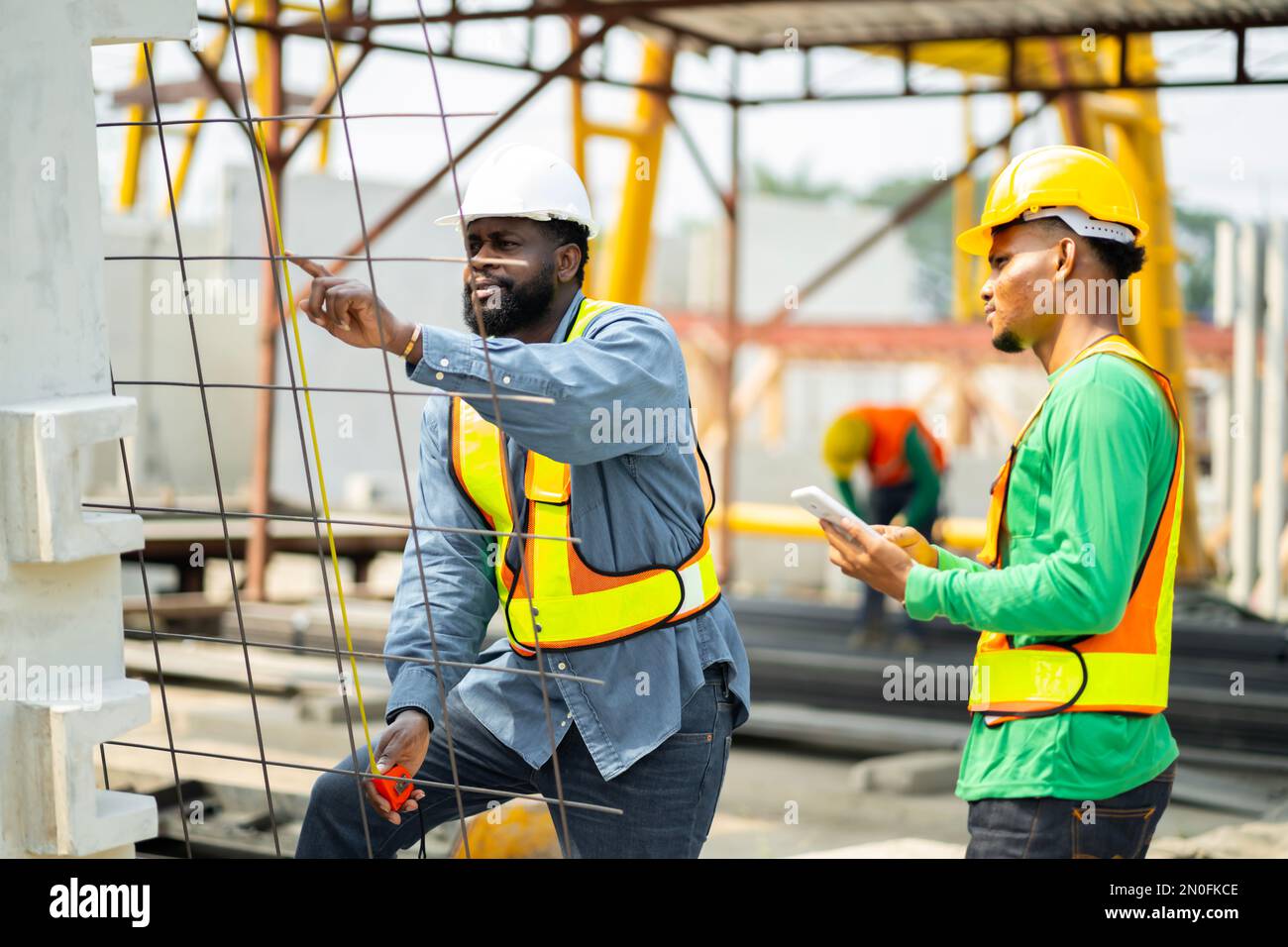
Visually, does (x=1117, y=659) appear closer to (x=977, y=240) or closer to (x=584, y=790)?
(x=977, y=240)

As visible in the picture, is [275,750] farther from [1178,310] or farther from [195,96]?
[195,96]

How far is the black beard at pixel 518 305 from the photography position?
11.2 ft

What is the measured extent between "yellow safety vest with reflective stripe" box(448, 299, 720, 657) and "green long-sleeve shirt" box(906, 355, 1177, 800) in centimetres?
61

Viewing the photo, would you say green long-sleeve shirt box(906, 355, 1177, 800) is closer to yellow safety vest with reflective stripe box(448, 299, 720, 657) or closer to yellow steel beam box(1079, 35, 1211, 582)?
yellow safety vest with reflective stripe box(448, 299, 720, 657)

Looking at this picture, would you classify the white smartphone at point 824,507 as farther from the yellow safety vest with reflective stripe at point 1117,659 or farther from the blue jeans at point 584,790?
the blue jeans at point 584,790

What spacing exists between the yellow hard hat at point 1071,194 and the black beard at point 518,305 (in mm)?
975

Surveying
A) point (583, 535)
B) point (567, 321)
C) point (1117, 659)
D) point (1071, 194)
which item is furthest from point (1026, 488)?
point (567, 321)

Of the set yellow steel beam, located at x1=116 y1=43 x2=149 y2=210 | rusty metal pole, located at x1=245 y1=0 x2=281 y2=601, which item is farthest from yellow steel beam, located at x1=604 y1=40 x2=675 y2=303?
yellow steel beam, located at x1=116 y1=43 x2=149 y2=210

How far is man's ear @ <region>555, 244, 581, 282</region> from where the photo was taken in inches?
137

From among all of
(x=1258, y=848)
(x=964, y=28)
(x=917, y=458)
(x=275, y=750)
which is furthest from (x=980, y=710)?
(x=964, y=28)

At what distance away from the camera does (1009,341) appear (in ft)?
9.93

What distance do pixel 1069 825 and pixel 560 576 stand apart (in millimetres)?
1141

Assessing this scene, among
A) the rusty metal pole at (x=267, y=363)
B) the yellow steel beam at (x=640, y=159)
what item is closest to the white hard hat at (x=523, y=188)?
the rusty metal pole at (x=267, y=363)
